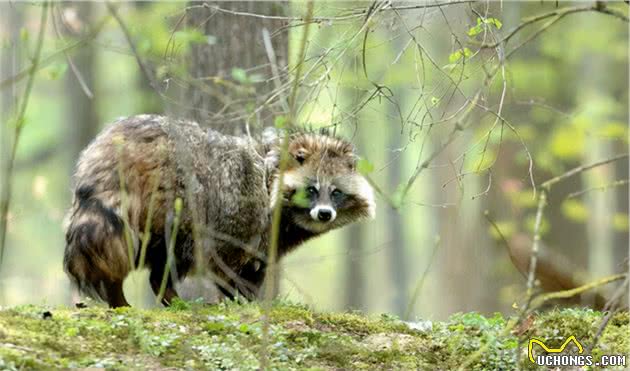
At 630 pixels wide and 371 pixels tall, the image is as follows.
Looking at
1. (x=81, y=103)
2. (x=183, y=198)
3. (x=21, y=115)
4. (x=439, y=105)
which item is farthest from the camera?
(x=81, y=103)

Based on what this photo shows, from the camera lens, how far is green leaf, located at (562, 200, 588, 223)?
13078mm

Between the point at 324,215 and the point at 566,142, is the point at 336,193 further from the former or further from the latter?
the point at 566,142

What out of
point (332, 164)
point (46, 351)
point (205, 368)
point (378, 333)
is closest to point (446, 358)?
point (378, 333)

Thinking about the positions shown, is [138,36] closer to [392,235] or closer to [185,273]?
[185,273]

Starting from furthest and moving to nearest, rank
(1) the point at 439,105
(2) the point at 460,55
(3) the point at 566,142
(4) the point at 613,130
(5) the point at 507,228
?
(3) the point at 566,142, (5) the point at 507,228, (4) the point at 613,130, (1) the point at 439,105, (2) the point at 460,55

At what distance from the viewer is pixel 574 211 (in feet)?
43.7

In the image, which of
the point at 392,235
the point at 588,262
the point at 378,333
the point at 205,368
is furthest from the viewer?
the point at 392,235

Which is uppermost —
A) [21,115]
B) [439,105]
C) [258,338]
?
[439,105]

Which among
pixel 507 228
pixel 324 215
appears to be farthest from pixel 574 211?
pixel 324 215

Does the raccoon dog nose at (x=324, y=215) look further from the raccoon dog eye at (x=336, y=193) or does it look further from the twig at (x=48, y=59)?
the twig at (x=48, y=59)

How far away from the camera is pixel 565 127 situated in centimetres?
1347

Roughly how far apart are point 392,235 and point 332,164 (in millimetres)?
11710

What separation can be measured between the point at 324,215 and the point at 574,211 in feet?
19.9

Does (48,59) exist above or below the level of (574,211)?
below
